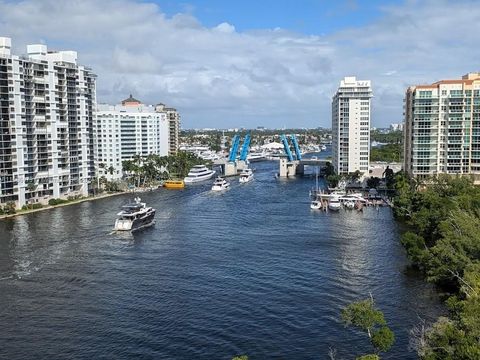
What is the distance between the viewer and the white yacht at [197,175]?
71.9m

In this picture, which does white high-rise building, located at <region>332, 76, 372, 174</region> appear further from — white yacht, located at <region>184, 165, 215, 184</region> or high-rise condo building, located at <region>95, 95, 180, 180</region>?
high-rise condo building, located at <region>95, 95, 180, 180</region>

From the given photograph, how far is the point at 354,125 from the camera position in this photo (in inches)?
2655

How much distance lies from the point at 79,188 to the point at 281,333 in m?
39.7

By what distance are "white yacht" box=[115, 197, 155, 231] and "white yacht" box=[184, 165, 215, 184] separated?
100 feet

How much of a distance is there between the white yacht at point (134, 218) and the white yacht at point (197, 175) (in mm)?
30610

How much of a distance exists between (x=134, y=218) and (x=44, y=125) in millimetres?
17497

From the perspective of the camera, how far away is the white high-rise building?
66950 millimetres

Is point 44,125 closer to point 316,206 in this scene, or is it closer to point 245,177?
point 316,206

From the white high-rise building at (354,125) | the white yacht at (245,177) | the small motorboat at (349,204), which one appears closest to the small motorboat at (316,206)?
the small motorboat at (349,204)

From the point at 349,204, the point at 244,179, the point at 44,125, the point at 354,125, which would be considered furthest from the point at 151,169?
the point at 349,204

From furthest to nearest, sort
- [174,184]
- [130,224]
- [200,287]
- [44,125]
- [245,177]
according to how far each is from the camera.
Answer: [245,177] → [174,184] → [44,125] → [130,224] → [200,287]

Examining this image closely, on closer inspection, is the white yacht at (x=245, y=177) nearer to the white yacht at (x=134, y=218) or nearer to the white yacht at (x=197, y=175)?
the white yacht at (x=197, y=175)

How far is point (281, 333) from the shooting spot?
1945 centimetres

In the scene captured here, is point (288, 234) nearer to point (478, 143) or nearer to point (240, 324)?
point (240, 324)
